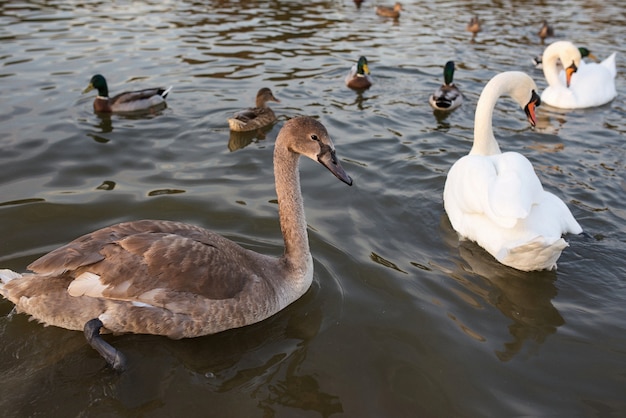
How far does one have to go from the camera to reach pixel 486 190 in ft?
18.8

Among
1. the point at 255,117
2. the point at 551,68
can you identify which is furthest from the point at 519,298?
the point at 551,68

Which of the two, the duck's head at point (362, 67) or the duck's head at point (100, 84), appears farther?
the duck's head at point (362, 67)

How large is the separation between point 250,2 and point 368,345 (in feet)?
73.4

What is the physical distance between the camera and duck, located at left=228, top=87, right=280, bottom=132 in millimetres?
9688

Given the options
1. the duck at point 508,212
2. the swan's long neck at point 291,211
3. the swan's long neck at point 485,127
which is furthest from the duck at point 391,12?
the swan's long neck at point 291,211

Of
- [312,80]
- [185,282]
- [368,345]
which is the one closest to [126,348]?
[185,282]

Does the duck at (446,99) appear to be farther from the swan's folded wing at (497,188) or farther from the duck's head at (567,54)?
the swan's folded wing at (497,188)

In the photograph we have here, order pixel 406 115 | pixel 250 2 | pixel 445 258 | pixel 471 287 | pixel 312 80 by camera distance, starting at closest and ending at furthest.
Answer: pixel 471 287, pixel 445 258, pixel 406 115, pixel 312 80, pixel 250 2

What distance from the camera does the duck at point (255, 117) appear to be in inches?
381

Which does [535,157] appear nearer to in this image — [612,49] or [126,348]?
[126,348]

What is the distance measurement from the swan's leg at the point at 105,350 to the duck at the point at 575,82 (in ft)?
34.0

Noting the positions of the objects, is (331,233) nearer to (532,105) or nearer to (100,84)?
(532,105)

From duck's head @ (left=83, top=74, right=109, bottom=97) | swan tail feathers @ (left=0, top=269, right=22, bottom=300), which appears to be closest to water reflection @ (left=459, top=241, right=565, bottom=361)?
swan tail feathers @ (left=0, top=269, right=22, bottom=300)

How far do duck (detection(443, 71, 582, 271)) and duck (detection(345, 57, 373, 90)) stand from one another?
616 centimetres
